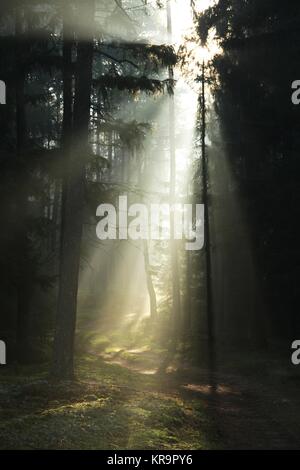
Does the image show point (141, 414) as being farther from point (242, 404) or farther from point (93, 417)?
point (242, 404)

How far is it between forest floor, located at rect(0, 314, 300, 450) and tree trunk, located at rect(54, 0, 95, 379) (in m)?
0.96

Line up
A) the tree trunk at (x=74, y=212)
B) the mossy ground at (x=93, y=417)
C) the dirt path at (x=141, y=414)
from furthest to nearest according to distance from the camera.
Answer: the tree trunk at (x=74, y=212), the dirt path at (x=141, y=414), the mossy ground at (x=93, y=417)

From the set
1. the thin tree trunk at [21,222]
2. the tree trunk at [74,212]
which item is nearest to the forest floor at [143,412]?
the tree trunk at [74,212]

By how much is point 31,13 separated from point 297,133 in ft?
40.9

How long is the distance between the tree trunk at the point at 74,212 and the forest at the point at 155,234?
37 mm

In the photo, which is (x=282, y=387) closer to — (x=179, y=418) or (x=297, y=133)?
(x=179, y=418)

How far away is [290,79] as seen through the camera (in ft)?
69.2

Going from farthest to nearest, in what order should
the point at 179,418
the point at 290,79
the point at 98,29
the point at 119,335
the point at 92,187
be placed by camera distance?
the point at 119,335 → the point at 290,79 → the point at 92,187 → the point at 98,29 → the point at 179,418

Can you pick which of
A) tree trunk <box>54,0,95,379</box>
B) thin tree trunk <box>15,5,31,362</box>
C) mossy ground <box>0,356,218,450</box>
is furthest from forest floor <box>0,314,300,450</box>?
thin tree trunk <box>15,5,31,362</box>

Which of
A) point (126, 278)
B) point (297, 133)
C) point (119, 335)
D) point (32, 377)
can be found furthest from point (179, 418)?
point (126, 278)

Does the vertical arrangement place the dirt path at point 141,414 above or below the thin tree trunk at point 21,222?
below

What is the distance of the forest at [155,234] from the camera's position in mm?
11102

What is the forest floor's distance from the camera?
8703 millimetres

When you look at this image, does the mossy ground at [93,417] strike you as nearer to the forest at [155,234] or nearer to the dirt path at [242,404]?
the forest at [155,234]
